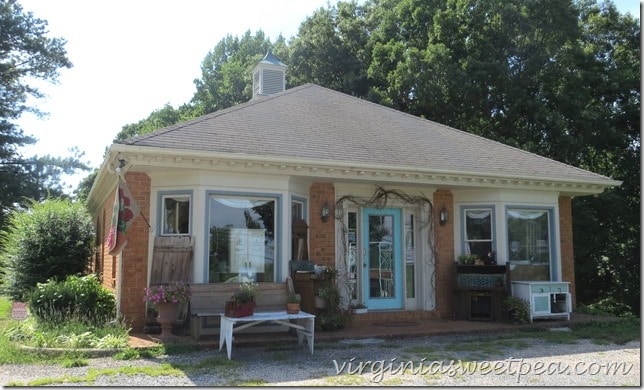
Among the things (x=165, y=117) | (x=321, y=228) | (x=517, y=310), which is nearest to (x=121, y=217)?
(x=321, y=228)

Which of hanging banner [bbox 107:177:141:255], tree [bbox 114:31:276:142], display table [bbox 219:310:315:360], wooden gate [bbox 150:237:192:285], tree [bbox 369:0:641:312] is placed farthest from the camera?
tree [bbox 114:31:276:142]

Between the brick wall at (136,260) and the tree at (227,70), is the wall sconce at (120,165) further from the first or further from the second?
the tree at (227,70)

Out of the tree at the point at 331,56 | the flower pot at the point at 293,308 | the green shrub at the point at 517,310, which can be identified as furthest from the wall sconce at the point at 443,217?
Result: the tree at the point at 331,56

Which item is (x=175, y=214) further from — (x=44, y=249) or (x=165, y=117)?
(x=165, y=117)

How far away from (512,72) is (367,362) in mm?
15414

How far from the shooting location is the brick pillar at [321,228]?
10.1 meters

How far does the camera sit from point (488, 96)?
65.5ft

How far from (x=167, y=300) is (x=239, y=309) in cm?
106

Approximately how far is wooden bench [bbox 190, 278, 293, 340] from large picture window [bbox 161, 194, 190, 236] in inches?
46.8

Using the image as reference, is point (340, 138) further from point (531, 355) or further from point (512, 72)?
point (512, 72)

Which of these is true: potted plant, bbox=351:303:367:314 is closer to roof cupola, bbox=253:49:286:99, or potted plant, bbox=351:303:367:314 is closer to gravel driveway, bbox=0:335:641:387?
gravel driveway, bbox=0:335:641:387

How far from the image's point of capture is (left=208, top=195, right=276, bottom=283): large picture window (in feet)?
29.2

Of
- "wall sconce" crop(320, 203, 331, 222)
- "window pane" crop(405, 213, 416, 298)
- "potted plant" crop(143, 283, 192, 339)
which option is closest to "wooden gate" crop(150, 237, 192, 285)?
"potted plant" crop(143, 283, 192, 339)

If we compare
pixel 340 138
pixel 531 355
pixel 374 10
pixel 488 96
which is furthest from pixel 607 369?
pixel 374 10
